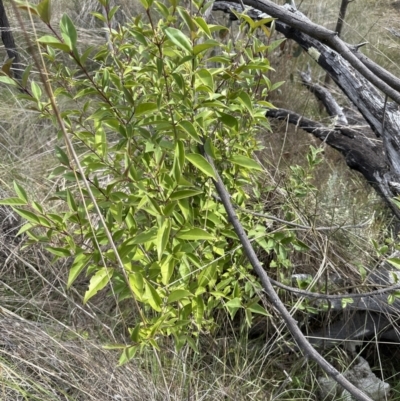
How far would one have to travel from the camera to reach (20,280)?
1.98 metres

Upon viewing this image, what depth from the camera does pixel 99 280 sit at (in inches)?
45.1

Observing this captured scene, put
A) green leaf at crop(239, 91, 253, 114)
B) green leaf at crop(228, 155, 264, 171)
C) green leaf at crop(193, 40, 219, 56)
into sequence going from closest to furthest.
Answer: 1. green leaf at crop(193, 40, 219, 56)
2. green leaf at crop(239, 91, 253, 114)
3. green leaf at crop(228, 155, 264, 171)

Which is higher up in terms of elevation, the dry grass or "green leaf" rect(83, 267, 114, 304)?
"green leaf" rect(83, 267, 114, 304)

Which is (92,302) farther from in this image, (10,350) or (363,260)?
(363,260)

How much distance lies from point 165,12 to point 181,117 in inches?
8.9

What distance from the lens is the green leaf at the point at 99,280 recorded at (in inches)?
44.5

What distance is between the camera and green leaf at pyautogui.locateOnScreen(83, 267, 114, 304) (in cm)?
113

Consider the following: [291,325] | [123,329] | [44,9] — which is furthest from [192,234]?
[123,329]

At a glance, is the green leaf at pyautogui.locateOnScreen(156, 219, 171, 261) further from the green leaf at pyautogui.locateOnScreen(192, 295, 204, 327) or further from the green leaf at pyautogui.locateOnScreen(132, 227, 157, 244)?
the green leaf at pyautogui.locateOnScreen(192, 295, 204, 327)

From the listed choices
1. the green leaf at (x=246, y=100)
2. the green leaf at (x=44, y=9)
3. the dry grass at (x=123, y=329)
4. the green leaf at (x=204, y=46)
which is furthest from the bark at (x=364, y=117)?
the green leaf at (x=44, y=9)

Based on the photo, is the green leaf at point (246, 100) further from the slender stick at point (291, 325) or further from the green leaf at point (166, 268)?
the green leaf at point (166, 268)

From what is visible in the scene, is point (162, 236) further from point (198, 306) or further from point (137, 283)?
point (198, 306)

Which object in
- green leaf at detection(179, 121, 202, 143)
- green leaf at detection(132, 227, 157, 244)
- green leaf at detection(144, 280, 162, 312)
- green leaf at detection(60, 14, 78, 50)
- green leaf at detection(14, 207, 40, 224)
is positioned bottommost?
green leaf at detection(144, 280, 162, 312)

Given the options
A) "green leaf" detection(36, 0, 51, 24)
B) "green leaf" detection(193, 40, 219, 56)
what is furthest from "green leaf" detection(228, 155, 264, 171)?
"green leaf" detection(36, 0, 51, 24)
